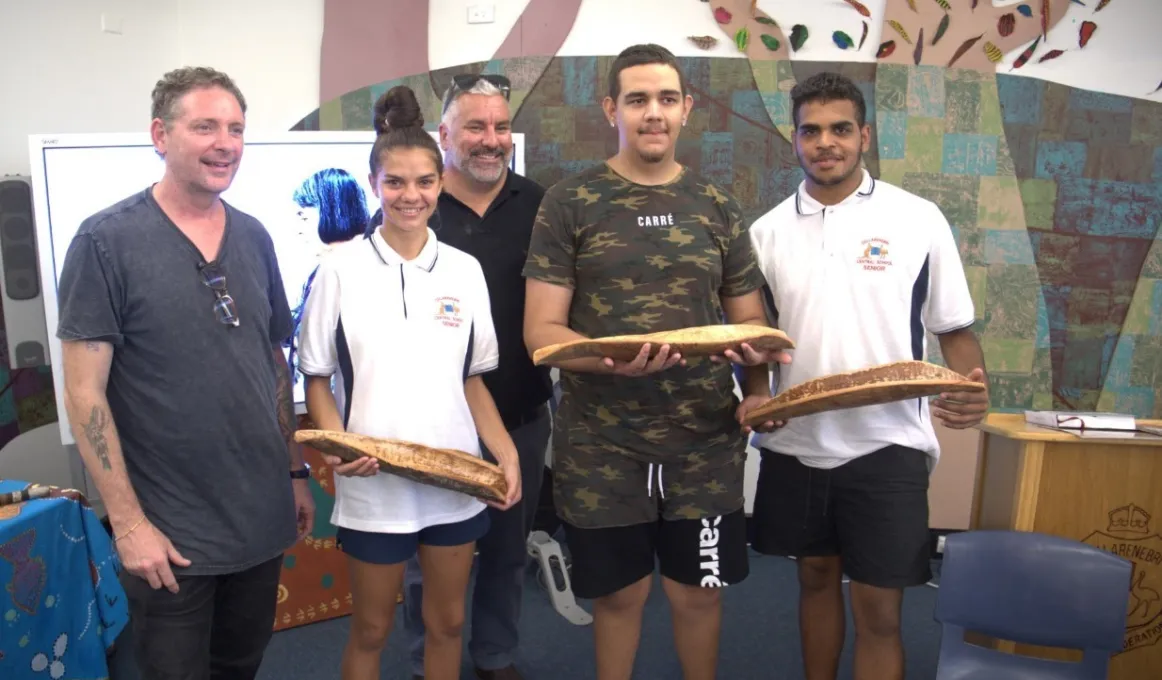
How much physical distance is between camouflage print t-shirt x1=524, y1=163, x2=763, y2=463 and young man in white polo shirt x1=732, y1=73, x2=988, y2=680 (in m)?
0.23

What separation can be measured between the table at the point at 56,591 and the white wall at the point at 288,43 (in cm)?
175

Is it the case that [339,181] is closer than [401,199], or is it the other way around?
[401,199]

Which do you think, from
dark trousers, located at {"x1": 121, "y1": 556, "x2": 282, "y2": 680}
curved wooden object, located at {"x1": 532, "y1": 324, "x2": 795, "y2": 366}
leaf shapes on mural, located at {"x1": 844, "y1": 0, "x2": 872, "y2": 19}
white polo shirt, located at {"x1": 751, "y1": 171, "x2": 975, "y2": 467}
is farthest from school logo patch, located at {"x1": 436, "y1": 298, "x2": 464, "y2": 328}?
leaf shapes on mural, located at {"x1": 844, "y1": 0, "x2": 872, "y2": 19}

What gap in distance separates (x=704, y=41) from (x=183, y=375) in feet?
9.29

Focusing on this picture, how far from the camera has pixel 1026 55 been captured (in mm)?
3506

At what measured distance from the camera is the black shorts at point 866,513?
194 centimetres

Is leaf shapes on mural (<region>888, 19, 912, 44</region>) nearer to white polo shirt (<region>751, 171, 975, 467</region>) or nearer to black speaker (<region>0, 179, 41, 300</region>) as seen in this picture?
white polo shirt (<region>751, 171, 975, 467</region>)

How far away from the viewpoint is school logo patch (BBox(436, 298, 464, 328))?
6.01ft

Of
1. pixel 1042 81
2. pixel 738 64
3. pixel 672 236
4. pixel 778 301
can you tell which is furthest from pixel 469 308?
pixel 1042 81

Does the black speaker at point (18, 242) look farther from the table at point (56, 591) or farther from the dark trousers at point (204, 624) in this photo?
the dark trousers at point (204, 624)

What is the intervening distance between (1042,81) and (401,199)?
312 cm

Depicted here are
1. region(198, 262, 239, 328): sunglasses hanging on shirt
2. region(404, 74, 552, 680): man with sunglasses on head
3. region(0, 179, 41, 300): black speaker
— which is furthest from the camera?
region(0, 179, 41, 300): black speaker

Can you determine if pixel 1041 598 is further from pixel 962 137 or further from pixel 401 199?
pixel 962 137

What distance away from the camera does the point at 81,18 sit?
3350 mm
